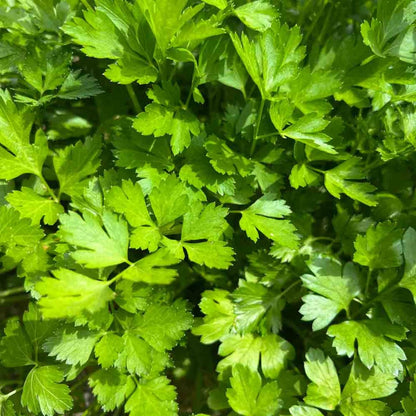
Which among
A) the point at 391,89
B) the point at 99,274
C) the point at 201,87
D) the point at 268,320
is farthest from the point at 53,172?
the point at 391,89

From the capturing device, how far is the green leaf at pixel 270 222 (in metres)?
1.02

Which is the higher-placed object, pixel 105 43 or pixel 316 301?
pixel 105 43

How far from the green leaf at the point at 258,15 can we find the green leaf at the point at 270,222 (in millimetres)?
365

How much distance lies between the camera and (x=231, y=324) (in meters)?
1.11

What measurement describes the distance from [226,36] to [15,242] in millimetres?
623

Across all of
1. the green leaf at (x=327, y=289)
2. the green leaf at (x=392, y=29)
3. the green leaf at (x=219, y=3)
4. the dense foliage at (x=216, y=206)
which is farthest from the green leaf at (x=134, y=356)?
the green leaf at (x=392, y=29)

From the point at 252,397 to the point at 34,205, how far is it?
633 millimetres

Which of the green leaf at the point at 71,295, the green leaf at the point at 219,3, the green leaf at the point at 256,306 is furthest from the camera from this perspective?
the green leaf at the point at 256,306

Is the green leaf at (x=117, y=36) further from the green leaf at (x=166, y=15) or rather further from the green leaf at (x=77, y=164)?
the green leaf at (x=77, y=164)

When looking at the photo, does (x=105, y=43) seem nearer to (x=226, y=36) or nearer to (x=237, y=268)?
(x=226, y=36)

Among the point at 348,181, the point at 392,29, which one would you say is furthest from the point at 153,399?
the point at 392,29

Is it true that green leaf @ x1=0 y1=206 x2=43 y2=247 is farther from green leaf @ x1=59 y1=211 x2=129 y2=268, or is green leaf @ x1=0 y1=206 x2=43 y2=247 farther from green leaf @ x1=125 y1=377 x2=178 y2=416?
green leaf @ x1=125 y1=377 x2=178 y2=416

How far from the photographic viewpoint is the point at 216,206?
41.5 inches

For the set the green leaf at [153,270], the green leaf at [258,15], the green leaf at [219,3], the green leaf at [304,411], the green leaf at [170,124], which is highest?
the green leaf at [219,3]
